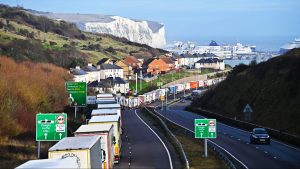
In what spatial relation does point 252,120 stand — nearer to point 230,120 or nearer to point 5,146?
point 230,120

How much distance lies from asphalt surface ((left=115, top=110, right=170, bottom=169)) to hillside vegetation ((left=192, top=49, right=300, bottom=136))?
11680 millimetres

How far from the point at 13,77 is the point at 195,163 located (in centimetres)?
2880

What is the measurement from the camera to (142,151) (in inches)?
1513

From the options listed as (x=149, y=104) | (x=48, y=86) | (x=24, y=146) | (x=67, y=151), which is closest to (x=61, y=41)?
(x=149, y=104)

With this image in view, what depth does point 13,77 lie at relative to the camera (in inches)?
2189

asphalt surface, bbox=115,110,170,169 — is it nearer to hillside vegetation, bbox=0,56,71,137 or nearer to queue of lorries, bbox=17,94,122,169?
queue of lorries, bbox=17,94,122,169

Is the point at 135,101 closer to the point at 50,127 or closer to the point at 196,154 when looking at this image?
the point at 196,154

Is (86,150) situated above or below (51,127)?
above

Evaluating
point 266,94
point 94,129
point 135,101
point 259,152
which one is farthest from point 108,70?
point 94,129

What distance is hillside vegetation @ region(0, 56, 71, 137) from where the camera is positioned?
41.7m

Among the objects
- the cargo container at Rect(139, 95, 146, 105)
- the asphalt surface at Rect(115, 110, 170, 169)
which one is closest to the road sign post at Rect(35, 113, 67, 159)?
the asphalt surface at Rect(115, 110, 170, 169)

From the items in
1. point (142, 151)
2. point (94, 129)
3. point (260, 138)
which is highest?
point (94, 129)

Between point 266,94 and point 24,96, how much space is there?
1052 inches

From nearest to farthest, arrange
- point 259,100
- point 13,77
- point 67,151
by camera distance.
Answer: point 67,151 < point 13,77 < point 259,100
